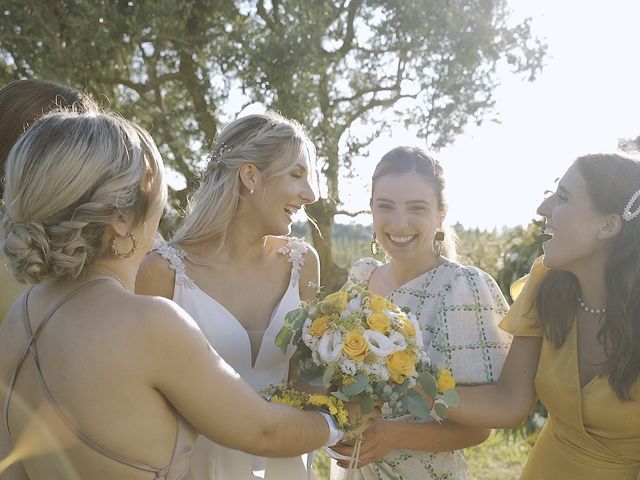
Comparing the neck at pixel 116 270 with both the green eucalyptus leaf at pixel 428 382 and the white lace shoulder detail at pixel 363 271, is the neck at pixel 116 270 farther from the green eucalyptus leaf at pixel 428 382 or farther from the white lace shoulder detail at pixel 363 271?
the white lace shoulder detail at pixel 363 271

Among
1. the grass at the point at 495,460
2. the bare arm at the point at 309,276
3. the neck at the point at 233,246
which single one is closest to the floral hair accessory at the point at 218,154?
the neck at the point at 233,246

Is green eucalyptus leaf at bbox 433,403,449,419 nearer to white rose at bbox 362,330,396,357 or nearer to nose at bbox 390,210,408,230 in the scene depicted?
white rose at bbox 362,330,396,357

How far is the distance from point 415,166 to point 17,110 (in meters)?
1.94

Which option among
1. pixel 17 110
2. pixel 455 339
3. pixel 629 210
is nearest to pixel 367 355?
pixel 455 339

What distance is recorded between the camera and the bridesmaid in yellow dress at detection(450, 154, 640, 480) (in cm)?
319

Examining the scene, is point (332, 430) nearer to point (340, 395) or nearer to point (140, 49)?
point (340, 395)

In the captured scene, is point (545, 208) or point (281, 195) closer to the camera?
point (545, 208)

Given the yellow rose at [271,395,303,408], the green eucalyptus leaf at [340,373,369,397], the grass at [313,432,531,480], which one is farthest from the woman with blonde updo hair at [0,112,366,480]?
the grass at [313,432,531,480]

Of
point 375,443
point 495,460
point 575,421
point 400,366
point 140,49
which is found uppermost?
point 140,49

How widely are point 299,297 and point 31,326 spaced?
5.89 feet

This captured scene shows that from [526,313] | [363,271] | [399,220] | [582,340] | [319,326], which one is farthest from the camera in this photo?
[363,271]

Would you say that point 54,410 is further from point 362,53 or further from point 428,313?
point 362,53

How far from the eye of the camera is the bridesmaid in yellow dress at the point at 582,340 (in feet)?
10.5

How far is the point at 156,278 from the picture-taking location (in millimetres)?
3543
